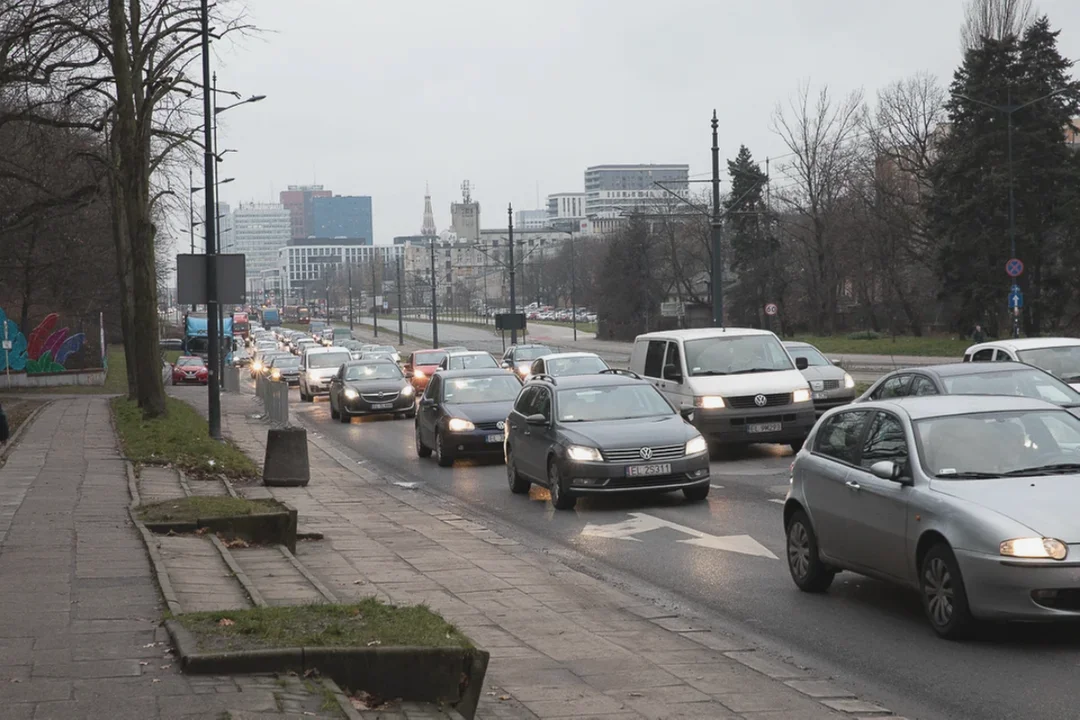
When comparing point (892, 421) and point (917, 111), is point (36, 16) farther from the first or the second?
point (917, 111)

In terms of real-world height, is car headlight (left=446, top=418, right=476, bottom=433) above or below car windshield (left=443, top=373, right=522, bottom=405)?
below

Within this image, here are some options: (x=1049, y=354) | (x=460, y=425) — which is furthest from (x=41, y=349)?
(x=1049, y=354)

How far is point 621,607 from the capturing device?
413 inches

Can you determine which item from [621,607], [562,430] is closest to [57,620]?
[621,607]

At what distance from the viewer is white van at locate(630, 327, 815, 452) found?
837 inches

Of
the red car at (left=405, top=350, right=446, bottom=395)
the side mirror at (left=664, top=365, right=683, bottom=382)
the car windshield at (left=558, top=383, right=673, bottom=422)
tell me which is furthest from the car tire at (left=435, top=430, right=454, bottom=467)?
the red car at (left=405, top=350, right=446, bottom=395)

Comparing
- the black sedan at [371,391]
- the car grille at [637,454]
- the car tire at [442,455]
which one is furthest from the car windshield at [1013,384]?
the black sedan at [371,391]

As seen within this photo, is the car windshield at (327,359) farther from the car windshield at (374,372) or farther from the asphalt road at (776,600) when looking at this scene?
the asphalt road at (776,600)

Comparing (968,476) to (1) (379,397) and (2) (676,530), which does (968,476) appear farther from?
(1) (379,397)

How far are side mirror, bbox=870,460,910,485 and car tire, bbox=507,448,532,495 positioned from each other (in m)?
9.52

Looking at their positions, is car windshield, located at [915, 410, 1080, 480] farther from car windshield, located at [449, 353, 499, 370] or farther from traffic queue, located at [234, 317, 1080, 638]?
car windshield, located at [449, 353, 499, 370]

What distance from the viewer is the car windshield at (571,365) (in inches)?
1180

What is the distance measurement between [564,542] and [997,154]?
163 feet

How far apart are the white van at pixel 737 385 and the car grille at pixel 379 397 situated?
14004 millimetres
